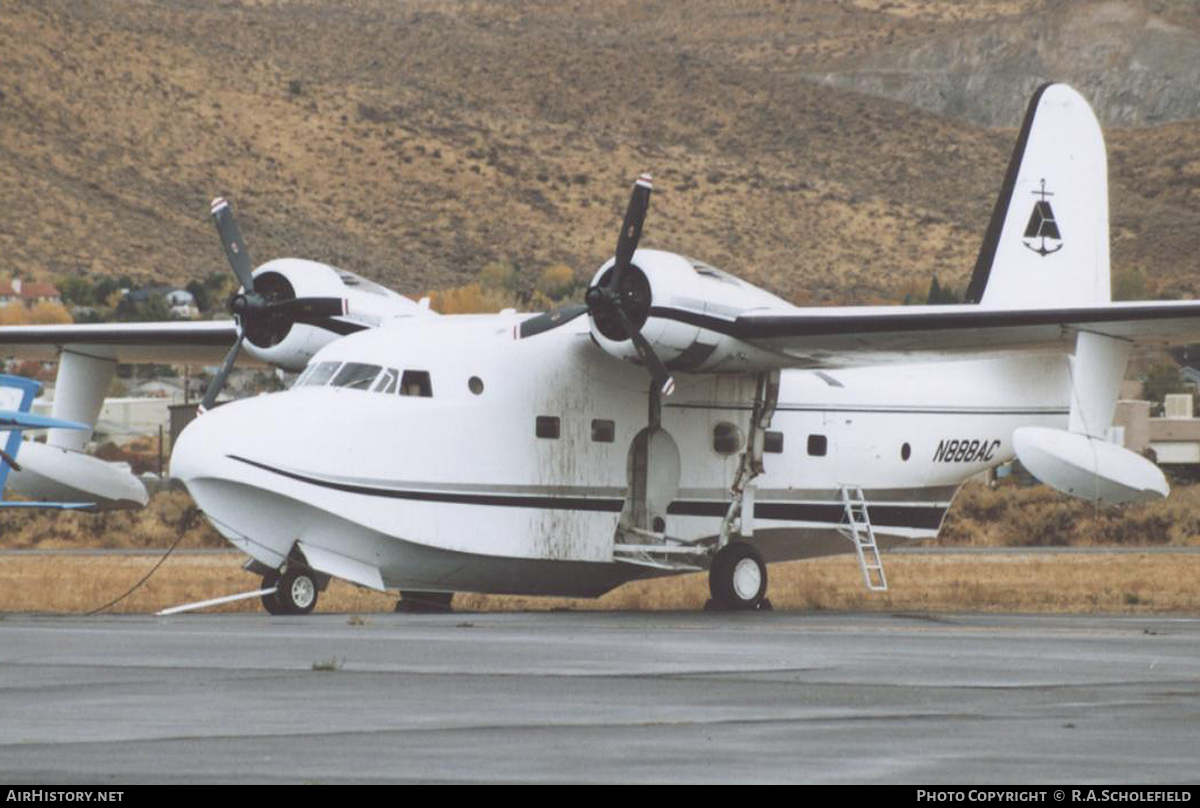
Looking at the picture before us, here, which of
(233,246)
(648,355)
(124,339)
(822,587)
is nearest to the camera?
(648,355)

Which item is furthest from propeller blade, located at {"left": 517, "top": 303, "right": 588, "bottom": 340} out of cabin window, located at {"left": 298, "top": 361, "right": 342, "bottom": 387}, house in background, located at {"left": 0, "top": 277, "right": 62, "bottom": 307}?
house in background, located at {"left": 0, "top": 277, "right": 62, "bottom": 307}

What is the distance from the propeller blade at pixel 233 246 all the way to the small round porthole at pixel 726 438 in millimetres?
6302

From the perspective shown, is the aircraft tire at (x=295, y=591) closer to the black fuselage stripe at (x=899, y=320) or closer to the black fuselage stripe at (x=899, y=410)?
the black fuselage stripe at (x=899, y=320)

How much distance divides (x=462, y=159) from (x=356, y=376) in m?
107

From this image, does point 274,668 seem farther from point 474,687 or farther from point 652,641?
point 652,641

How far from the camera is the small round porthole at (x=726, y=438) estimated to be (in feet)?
86.7

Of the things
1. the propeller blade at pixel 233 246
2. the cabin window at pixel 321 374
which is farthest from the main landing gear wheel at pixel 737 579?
the propeller blade at pixel 233 246

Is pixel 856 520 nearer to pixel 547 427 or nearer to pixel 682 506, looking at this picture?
pixel 682 506

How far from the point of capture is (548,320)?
24719 millimetres

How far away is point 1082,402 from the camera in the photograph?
25.3 metres

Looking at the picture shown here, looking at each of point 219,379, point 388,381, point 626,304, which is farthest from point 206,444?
point 626,304

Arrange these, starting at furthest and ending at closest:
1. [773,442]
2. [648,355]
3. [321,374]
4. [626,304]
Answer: [773,442], [626,304], [648,355], [321,374]

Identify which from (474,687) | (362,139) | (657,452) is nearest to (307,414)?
(657,452)

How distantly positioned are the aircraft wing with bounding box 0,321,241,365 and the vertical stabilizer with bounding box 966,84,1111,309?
423 inches
